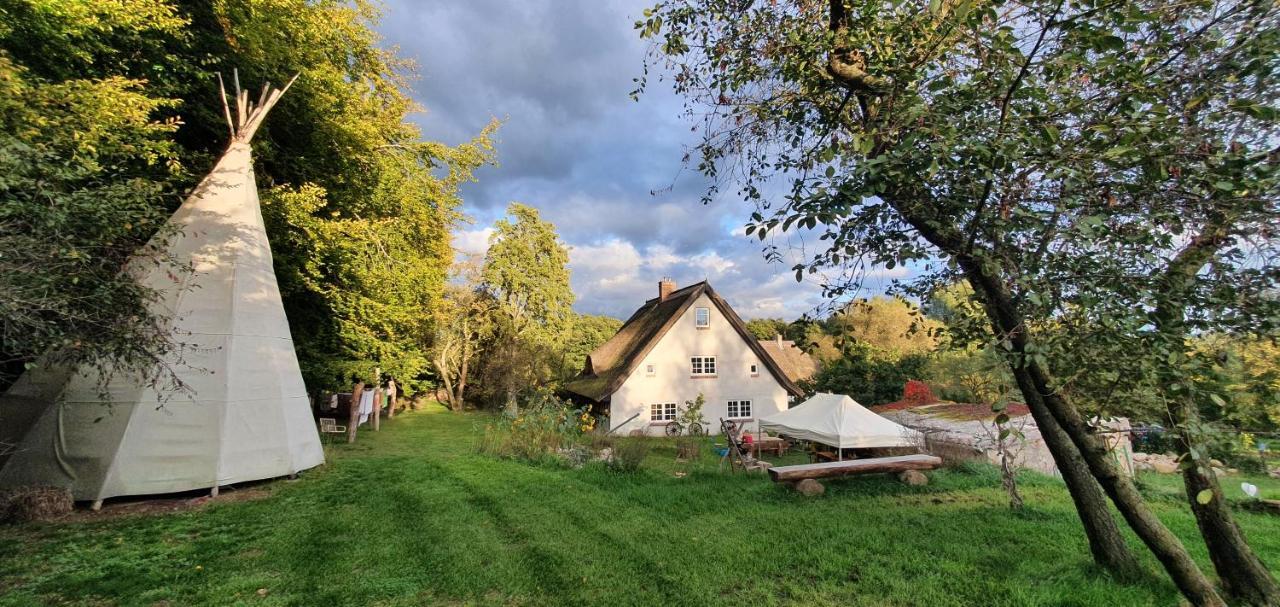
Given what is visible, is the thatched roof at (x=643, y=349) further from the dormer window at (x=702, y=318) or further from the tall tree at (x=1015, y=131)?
the tall tree at (x=1015, y=131)

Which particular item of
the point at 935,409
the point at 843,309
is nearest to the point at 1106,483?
the point at 843,309

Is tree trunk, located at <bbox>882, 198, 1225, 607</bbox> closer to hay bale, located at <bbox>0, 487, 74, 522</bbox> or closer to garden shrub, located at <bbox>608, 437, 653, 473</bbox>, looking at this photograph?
garden shrub, located at <bbox>608, 437, 653, 473</bbox>

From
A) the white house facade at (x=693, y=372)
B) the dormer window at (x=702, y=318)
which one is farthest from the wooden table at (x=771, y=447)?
the dormer window at (x=702, y=318)

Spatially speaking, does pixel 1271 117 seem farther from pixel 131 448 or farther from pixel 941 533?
pixel 131 448

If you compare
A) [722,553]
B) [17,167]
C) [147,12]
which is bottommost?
[722,553]

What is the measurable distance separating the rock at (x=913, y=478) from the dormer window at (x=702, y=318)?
15544mm

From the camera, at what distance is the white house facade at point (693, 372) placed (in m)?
24.2

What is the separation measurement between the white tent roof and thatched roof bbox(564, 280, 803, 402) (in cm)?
976

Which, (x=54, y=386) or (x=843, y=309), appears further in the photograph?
(x=54, y=386)

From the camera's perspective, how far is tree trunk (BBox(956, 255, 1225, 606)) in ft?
14.2

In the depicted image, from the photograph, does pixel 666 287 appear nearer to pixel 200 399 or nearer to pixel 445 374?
pixel 445 374

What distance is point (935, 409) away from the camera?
22.1 m

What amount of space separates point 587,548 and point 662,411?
18.1 meters

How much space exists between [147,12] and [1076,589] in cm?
1565
